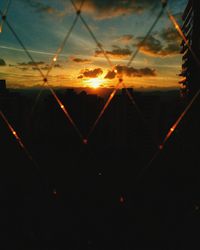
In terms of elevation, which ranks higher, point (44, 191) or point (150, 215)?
point (44, 191)

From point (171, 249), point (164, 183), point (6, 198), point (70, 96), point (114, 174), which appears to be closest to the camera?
point (171, 249)

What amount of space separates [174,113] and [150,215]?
9.63 ft

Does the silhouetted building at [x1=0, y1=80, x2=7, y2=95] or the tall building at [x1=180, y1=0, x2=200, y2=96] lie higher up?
the silhouetted building at [x1=0, y1=80, x2=7, y2=95]

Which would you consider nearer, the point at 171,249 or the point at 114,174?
the point at 171,249

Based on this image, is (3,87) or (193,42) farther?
(3,87)

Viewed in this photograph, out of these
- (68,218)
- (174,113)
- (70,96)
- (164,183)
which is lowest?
(68,218)

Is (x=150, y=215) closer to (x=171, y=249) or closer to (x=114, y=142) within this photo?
(x=171, y=249)

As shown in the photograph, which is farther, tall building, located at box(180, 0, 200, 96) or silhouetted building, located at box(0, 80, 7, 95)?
silhouetted building, located at box(0, 80, 7, 95)

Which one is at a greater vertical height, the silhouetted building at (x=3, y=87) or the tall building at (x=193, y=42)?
the silhouetted building at (x=3, y=87)

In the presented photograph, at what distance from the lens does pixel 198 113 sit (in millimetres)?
5410

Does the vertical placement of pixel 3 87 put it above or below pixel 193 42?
above

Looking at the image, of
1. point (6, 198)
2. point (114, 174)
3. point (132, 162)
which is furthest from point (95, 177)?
point (6, 198)

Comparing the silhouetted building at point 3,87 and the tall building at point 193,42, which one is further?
the silhouetted building at point 3,87

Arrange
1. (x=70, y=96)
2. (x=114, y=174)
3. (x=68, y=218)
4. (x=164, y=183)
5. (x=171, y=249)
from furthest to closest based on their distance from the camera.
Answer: (x=70, y=96), (x=114, y=174), (x=164, y=183), (x=68, y=218), (x=171, y=249)
